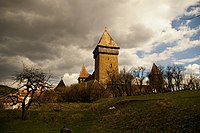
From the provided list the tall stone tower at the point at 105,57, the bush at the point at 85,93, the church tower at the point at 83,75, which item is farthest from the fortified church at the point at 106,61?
the bush at the point at 85,93

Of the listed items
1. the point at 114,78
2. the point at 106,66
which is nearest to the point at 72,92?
the point at 114,78

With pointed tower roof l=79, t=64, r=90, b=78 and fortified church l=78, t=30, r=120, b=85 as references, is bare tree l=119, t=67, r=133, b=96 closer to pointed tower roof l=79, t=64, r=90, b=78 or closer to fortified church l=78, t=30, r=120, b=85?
fortified church l=78, t=30, r=120, b=85

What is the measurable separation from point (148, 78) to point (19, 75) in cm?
4835

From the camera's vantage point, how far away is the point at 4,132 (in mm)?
18641

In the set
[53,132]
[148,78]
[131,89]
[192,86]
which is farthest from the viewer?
[192,86]

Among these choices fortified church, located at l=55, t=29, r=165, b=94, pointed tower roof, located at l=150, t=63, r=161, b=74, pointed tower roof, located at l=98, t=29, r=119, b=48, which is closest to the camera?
pointed tower roof, located at l=150, t=63, r=161, b=74

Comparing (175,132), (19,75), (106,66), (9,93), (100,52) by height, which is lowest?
(175,132)

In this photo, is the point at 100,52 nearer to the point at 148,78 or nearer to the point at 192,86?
the point at 148,78

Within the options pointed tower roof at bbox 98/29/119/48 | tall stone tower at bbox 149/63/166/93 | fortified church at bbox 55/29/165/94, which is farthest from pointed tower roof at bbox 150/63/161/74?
pointed tower roof at bbox 98/29/119/48

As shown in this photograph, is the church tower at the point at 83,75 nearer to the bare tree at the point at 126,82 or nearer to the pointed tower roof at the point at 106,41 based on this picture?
the pointed tower roof at the point at 106,41

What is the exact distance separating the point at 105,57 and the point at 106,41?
21.9 feet

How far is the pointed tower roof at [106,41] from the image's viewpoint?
82.9 meters

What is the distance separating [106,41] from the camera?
277 ft

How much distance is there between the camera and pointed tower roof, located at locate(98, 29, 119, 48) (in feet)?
272
